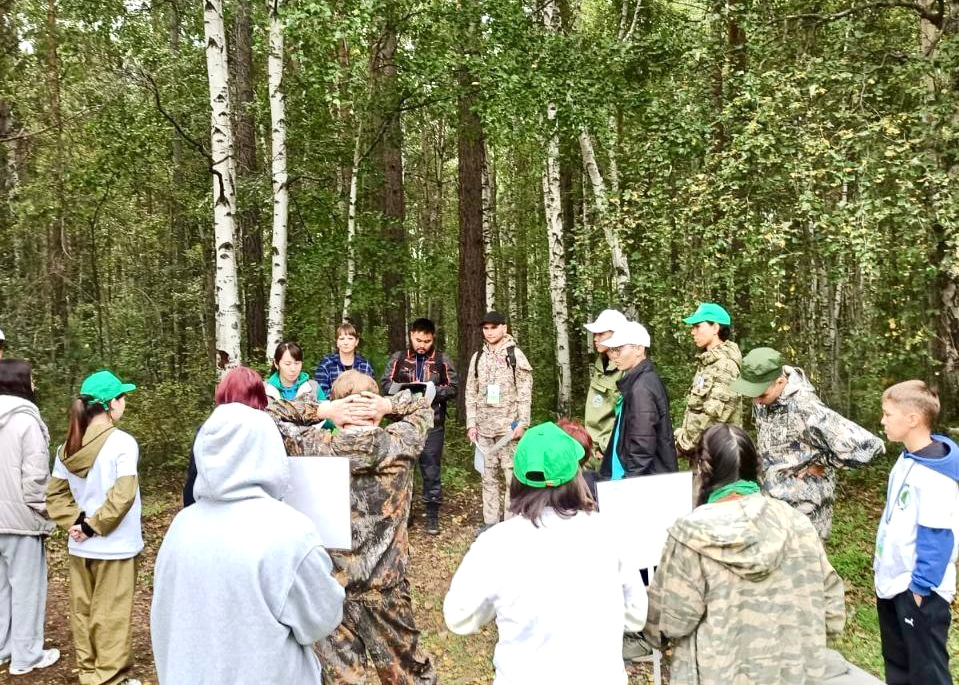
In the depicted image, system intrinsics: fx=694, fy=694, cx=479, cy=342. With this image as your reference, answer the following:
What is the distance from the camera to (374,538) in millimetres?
3648

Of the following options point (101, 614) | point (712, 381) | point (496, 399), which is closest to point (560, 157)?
point (496, 399)

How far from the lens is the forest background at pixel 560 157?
281 inches

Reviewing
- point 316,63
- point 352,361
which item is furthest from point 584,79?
point 352,361

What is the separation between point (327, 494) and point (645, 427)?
2.12 meters

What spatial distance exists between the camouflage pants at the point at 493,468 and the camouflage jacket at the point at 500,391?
0.36ft

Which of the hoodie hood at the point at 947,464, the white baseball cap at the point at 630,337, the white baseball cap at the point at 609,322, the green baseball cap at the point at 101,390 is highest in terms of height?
the white baseball cap at the point at 609,322

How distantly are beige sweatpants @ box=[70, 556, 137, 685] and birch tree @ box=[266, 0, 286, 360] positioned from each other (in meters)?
3.93

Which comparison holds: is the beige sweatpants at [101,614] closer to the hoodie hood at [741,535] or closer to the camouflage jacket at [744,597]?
the camouflage jacket at [744,597]

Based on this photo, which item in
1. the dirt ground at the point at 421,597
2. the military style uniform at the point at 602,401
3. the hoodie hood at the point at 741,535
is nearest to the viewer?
the hoodie hood at the point at 741,535

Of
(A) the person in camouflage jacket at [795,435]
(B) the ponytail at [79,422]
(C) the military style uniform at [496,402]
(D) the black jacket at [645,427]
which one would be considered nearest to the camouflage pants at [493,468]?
(C) the military style uniform at [496,402]

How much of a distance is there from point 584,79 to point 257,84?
9060 millimetres

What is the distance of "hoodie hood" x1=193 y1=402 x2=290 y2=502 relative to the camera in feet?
7.48

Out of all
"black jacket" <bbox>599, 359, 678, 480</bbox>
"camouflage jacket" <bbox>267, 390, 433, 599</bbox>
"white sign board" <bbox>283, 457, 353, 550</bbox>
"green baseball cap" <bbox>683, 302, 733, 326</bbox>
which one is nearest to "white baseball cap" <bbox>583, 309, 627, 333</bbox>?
"black jacket" <bbox>599, 359, 678, 480</bbox>

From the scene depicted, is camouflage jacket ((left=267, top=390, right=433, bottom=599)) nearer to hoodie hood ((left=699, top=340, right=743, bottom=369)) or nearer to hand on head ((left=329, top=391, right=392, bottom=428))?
hand on head ((left=329, top=391, right=392, bottom=428))
